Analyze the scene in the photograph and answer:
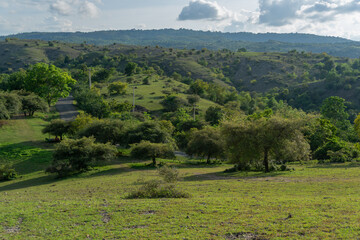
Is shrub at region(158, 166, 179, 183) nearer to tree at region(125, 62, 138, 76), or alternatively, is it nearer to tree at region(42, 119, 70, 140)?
tree at region(42, 119, 70, 140)

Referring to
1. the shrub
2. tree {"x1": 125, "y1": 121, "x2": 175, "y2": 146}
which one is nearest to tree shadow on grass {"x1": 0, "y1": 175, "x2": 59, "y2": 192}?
tree {"x1": 125, "y1": 121, "x2": 175, "y2": 146}

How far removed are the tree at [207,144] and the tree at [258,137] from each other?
7121 mm

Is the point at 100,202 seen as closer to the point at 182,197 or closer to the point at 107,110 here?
the point at 182,197

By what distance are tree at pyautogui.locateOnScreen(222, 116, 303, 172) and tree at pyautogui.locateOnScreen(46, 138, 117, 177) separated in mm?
14855

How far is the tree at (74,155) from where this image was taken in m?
35.0

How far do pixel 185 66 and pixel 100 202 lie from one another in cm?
15777

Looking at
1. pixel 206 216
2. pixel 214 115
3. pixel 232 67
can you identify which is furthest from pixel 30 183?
pixel 232 67

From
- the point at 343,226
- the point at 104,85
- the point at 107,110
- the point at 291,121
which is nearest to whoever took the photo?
the point at 343,226

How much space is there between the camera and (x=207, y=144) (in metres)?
41.7

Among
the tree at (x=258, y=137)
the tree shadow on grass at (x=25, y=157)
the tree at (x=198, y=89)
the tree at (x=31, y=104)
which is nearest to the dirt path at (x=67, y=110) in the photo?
the tree at (x=31, y=104)

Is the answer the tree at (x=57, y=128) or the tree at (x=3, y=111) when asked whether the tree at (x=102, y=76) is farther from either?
the tree at (x=57, y=128)

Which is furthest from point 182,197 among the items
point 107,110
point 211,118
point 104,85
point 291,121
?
point 104,85

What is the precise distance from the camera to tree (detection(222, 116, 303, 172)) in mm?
32312

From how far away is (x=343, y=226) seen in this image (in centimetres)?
1264
